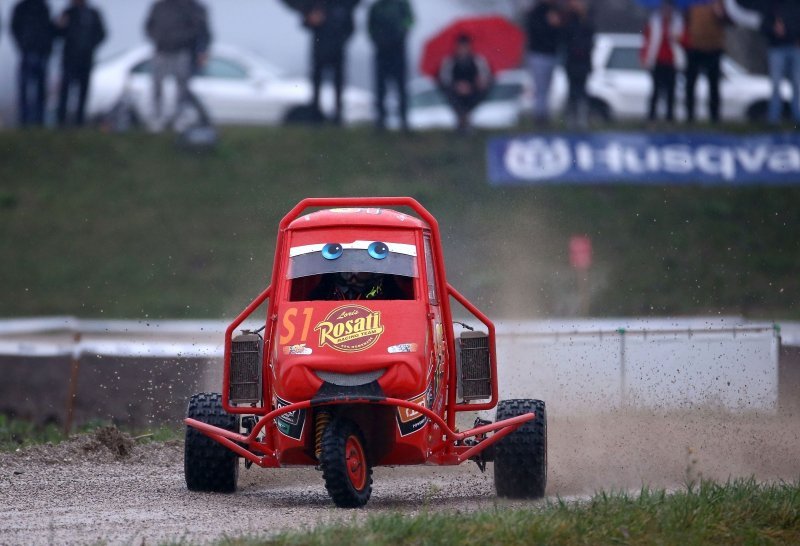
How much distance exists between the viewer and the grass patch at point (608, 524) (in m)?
6.50

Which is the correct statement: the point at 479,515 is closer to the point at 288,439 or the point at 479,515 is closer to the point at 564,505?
the point at 564,505

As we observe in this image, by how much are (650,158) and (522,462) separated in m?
15.6

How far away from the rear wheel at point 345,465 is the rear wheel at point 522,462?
94 centimetres

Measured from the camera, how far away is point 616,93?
24.2m

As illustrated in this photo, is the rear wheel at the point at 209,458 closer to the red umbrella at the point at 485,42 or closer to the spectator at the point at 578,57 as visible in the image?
the red umbrella at the point at 485,42

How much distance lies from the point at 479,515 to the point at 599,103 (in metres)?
17.9

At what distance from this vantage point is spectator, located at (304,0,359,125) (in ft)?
75.7

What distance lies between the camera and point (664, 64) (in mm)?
23453

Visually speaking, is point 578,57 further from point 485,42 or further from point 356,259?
point 356,259

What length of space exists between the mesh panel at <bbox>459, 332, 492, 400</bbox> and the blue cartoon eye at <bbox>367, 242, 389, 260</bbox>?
2.73 ft

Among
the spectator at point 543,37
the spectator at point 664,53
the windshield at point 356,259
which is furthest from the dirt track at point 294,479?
the spectator at point 664,53

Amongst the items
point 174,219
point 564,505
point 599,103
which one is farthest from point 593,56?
point 564,505

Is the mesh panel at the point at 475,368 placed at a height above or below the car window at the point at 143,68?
below

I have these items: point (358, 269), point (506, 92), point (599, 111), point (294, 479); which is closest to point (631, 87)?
point (599, 111)
